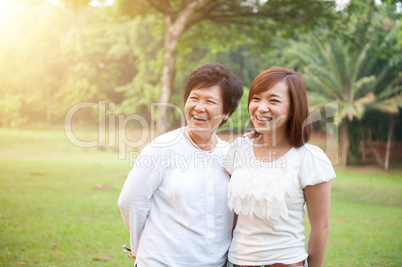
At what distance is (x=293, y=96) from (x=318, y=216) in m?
0.67

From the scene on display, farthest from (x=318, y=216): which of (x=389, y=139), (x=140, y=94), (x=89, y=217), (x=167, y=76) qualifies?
(x=140, y=94)

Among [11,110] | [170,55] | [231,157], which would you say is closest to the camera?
[231,157]

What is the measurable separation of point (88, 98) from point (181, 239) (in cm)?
2343

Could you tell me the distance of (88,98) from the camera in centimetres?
2433

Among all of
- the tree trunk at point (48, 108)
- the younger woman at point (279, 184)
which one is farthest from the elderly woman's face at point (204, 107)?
the tree trunk at point (48, 108)

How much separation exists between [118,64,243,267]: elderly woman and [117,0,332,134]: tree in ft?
23.9

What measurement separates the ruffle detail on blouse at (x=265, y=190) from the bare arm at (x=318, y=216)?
106 millimetres

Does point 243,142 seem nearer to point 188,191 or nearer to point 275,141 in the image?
point 275,141

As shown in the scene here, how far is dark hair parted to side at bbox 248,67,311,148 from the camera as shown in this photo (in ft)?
6.88

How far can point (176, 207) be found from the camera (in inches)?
86.0

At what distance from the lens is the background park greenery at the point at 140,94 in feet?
20.2

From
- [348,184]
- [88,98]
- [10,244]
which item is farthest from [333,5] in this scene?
[88,98]

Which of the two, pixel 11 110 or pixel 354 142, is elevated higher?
pixel 11 110

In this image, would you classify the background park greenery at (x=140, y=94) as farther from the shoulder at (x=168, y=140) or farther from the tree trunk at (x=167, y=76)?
the shoulder at (x=168, y=140)
